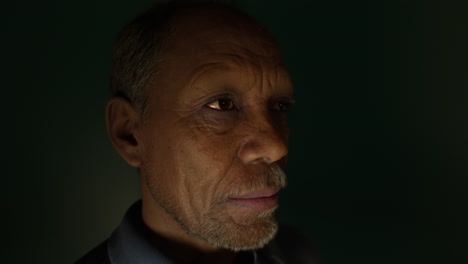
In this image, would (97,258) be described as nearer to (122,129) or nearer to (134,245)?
(134,245)

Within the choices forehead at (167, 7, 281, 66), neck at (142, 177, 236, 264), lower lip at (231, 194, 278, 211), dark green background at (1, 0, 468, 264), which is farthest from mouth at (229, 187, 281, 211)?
dark green background at (1, 0, 468, 264)

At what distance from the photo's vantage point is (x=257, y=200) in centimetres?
91

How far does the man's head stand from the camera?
35.3 inches

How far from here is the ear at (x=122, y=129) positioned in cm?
100

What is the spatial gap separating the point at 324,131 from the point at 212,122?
74 cm

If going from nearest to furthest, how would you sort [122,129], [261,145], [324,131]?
[261,145] → [122,129] → [324,131]

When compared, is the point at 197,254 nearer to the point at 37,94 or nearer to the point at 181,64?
the point at 181,64

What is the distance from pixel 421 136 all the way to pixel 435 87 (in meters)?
0.17

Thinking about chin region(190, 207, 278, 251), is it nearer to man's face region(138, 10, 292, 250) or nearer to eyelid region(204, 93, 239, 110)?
man's face region(138, 10, 292, 250)

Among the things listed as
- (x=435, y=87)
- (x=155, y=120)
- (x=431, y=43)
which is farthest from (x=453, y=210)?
(x=155, y=120)

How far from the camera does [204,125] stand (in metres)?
0.91

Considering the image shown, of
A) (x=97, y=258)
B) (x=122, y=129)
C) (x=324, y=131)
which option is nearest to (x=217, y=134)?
(x=122, y=129)

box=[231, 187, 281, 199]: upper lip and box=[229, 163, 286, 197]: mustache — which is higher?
box=[229, 163, 286, 197]: mustache

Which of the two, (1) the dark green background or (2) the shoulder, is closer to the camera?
(2) the shoulder
